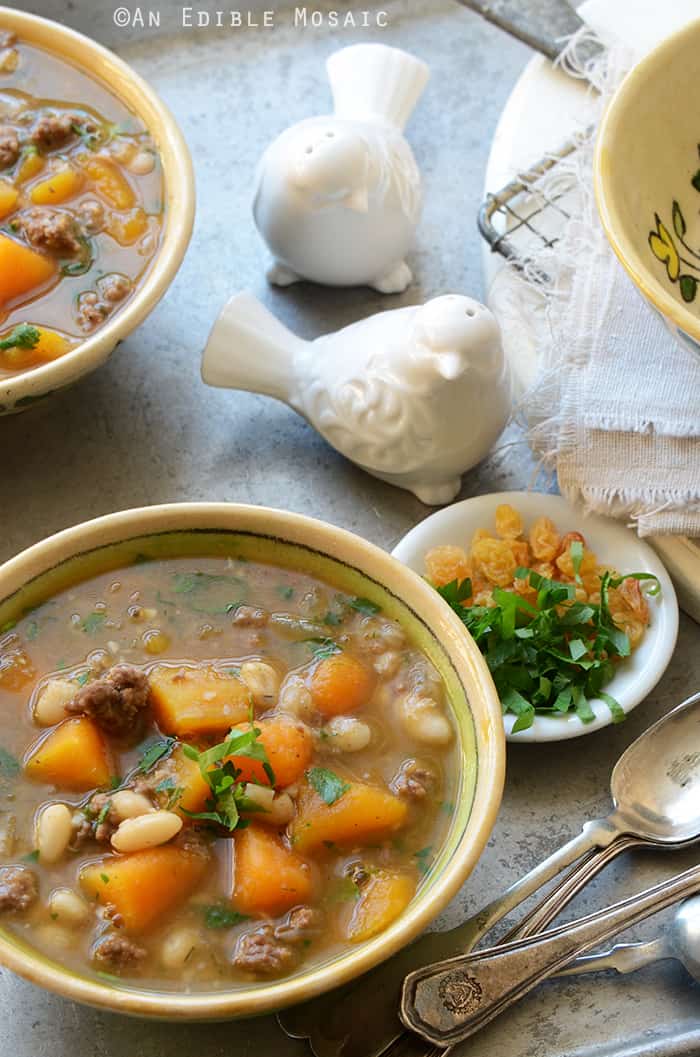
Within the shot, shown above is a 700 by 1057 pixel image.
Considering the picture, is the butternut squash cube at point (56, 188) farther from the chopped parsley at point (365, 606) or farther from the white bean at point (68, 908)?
the white bean at point (68, 908)

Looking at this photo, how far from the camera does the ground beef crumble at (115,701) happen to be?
165 cm

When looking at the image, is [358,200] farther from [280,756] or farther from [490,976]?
[490,976]

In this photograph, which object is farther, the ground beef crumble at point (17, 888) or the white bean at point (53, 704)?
the white bean at point (53, 704)

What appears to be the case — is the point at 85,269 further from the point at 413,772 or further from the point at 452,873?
the point at 452,873

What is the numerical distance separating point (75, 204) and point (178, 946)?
4.44 feet

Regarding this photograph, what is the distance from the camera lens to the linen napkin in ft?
7.06

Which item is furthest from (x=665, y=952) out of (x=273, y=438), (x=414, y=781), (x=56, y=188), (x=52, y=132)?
(x=52, y=132)

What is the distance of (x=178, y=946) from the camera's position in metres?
1.53

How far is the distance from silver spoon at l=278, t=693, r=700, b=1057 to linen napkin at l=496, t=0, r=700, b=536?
37cm

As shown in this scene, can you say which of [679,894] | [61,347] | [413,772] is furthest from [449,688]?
[61,347]

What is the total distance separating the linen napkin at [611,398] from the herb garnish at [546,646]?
21 centimetres

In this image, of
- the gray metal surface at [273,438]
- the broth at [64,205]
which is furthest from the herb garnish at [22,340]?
the gray metal surface at [273,438]

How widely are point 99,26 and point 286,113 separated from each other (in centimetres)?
46

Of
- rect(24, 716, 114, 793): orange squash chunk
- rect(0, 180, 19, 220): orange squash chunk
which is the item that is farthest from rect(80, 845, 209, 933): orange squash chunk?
rect(0, 180, 19, 220): orange squash chunk
